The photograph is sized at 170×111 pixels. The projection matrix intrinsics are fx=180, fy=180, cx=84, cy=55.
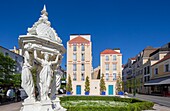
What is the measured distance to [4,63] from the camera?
71.5ft

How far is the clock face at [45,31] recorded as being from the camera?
21.0 ft

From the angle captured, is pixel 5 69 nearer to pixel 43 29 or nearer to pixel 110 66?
pixel 43 29

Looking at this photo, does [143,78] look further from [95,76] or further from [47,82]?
[47,82]

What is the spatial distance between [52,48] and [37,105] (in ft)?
6.79

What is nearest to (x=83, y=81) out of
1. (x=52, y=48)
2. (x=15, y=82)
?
(x=15, y=82)

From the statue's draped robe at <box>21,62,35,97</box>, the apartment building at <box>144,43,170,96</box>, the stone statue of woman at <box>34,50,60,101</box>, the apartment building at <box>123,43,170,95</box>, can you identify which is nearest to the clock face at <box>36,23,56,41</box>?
the stone statue of woman at <box>34,50,60,101</box>

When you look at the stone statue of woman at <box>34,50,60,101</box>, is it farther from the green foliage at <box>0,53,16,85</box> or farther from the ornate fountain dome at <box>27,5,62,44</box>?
the green foliage at <box>0,53,16,85</box>


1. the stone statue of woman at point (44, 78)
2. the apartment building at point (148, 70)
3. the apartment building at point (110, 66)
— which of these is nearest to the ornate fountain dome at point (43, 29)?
the stone statue of woman at point (44, 78)

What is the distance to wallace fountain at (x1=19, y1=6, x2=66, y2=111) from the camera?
19.4ft

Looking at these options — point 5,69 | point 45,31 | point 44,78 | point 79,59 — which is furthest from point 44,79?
point 79,59

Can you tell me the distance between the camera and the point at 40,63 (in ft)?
20.5

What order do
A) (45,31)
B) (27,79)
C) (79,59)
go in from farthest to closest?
(79,59), (45,31), (27,79)

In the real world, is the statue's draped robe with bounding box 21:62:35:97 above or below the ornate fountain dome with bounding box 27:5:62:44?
below

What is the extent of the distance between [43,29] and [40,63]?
1.27 m
